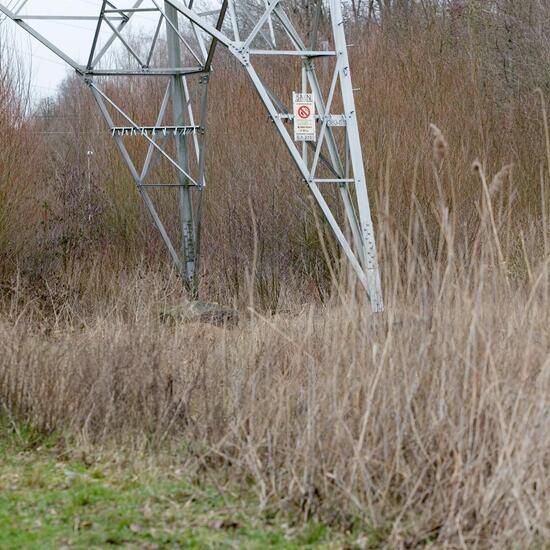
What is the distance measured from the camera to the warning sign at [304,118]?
9227 mm

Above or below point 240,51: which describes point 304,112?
below

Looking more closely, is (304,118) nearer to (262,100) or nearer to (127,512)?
(262,100)

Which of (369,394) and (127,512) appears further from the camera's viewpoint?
(127,512)

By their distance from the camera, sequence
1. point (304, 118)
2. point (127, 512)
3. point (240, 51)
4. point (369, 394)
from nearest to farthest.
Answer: point (369, 394)
point (127, 512)
point (240, 51)
point (304, 118)

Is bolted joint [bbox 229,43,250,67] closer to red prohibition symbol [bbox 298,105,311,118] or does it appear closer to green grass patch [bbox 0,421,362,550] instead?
red prohibition symbol [bbox 298,105,311,118]

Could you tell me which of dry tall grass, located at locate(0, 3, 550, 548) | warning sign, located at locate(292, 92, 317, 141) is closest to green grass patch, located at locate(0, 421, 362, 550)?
dry tall grass, located at locate(0, 3, 550, 548)

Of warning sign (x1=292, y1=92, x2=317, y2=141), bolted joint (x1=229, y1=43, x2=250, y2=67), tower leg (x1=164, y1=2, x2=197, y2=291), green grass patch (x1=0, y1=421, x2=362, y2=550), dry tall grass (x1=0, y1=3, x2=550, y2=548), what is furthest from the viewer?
tower leg (x1=164, y1=2, x2=197, y2=291)

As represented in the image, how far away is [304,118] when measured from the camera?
30.4ft

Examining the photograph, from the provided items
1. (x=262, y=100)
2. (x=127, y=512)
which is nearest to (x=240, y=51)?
(x=262, y=100)

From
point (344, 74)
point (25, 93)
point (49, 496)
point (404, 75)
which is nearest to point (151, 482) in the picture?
point (49, 496)

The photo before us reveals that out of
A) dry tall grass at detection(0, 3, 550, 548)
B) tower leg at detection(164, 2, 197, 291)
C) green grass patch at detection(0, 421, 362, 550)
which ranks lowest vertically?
green grass patch at detection(0, 421, 362, 550)

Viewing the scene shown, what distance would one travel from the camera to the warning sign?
9227mm

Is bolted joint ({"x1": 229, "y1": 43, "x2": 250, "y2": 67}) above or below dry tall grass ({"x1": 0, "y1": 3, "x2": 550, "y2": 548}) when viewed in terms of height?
above

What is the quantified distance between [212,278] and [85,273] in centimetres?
138
